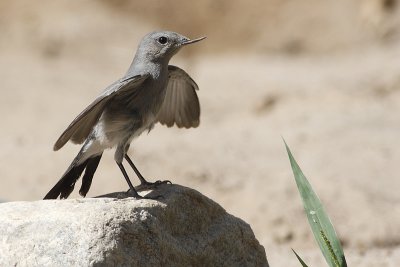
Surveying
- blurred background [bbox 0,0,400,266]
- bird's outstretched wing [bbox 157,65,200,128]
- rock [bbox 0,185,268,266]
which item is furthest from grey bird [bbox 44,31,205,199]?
blurred background [bbox 0,0,400,266]

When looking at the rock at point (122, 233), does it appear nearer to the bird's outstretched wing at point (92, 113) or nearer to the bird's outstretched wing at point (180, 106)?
the bird's outstretched wing at point (92, 113)

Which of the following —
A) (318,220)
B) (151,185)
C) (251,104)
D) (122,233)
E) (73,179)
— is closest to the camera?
(122,233)

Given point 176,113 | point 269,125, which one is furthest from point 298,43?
point 176,113

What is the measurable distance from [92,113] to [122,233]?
4.21 ft

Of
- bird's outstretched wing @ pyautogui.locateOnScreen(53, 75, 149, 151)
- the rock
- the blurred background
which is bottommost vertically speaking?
the rock

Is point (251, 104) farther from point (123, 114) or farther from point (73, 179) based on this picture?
point (123, 114)

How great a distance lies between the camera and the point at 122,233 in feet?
14.4

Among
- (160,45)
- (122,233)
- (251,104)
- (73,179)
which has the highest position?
(251,104)

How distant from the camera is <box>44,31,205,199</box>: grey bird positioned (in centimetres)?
540

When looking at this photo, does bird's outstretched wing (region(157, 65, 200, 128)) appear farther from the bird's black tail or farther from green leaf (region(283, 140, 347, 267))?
green leaf (region(283, 140, 347, 267))

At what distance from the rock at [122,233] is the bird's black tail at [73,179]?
580mm

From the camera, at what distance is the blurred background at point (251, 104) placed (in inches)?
318

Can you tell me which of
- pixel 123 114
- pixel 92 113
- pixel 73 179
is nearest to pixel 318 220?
pixel 123 114

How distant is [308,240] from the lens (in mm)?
7750
